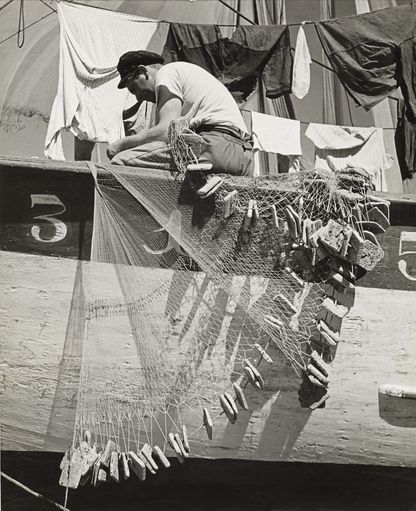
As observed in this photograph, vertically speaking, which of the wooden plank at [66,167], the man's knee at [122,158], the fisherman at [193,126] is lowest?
the wooden plank at [66,167]

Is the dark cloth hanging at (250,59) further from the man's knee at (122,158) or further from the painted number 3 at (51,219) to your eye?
the painted number 3 at (51,219)

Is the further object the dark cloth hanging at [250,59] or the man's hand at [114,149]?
the dark cloth hanging at [250,59]

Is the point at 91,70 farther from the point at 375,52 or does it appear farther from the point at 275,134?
the point at 375,52

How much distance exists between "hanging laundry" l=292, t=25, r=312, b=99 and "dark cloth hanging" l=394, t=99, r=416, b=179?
2.98 feet

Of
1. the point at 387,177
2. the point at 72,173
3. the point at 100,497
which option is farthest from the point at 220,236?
the point at 387,177

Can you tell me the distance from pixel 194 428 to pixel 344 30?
431cm

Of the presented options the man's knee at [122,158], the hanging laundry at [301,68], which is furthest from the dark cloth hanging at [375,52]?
the man's knee at [122,158]

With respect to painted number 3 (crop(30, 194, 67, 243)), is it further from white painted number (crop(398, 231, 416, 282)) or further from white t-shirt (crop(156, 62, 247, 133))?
white painted number (crop(398, 231, 416, 282))

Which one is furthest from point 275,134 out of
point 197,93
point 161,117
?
point 161,117

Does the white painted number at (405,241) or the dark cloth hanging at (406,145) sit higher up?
the dark cloth hanging at (406,145)

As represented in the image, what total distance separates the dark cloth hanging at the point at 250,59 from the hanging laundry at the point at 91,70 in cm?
82

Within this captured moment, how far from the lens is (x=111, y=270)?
10.1 feet

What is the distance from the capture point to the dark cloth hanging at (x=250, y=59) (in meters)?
6.48

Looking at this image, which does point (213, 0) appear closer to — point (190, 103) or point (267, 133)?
point (267, 133)
